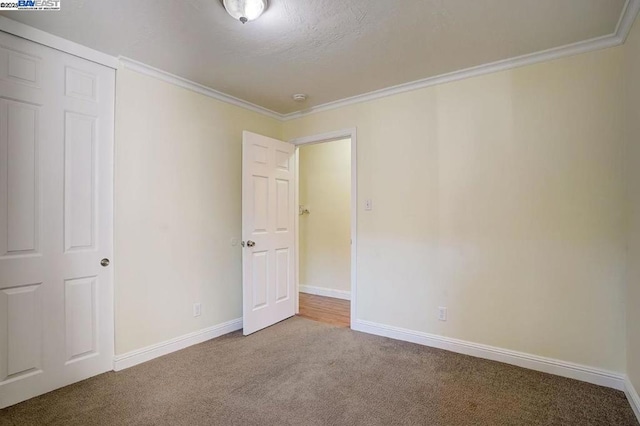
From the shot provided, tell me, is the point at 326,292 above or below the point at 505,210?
below

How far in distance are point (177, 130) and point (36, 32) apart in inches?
42.2

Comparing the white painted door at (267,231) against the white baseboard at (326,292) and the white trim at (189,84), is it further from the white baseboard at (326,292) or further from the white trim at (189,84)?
the white baseboard at (326,292)

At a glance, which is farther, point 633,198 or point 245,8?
point 633,198

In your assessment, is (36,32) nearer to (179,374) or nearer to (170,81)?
(170,81)

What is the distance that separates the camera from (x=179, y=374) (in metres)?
2.44

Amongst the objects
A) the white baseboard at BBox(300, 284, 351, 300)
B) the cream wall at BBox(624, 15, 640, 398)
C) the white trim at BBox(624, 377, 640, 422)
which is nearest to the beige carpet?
the white trim at BBox(624, 377, 640, 422)

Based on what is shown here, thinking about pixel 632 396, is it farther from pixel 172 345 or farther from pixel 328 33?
pixel 172 345

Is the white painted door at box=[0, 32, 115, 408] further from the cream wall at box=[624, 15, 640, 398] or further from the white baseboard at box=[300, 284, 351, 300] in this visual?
the cream wall at box=[624, 15, 640, 398]

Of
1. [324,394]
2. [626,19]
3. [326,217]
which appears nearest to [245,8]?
[626,19]

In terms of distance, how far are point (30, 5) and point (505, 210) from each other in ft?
11.3

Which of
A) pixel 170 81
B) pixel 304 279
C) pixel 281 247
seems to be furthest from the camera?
pixel 304 279

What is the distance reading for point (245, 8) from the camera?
187cm

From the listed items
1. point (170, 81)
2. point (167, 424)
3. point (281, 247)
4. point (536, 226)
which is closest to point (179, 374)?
point (167, 424)

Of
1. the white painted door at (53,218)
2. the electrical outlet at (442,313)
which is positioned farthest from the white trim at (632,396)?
the white painted door at (53,218)
